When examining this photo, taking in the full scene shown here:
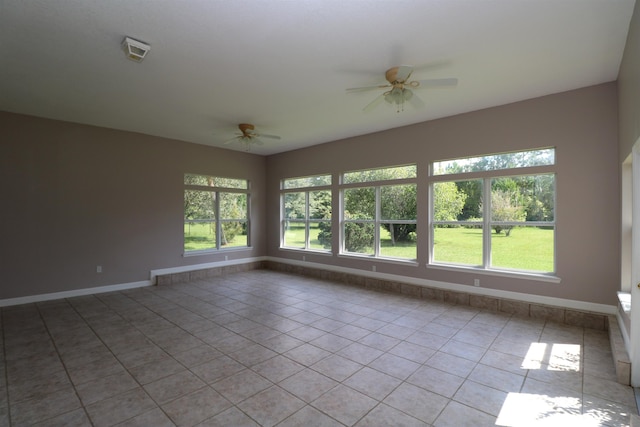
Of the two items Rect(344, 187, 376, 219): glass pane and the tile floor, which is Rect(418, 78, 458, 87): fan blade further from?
Rect(344, 187, 376, 219): glass pane

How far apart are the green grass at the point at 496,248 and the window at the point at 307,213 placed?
1679mm

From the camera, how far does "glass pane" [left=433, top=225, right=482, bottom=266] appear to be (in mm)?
4738

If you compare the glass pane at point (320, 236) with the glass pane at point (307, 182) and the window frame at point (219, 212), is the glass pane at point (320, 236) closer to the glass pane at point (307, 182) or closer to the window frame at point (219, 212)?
the glass pane at point (307, 182)

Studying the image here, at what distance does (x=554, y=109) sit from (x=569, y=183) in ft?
3.27

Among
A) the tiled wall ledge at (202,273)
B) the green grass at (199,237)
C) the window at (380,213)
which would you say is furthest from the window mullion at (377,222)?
the green grass at (199,237)

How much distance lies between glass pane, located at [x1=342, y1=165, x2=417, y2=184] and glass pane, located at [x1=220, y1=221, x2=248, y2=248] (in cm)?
298

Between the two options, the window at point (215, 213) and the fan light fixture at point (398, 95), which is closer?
the fan light fixture at point (398, 95)

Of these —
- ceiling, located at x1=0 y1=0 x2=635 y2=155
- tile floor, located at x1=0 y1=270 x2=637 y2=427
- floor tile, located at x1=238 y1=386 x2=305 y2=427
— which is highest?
ceiling, located at x1=0 y1=0 x2=635 y2=155

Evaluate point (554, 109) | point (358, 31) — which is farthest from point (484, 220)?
point (358, 31)

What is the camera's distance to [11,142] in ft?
15.0

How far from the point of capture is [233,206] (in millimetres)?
7445

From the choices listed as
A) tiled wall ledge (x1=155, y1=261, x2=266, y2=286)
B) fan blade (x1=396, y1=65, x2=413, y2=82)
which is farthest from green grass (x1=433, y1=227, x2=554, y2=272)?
tiled wall ledge (x1=155, y1=261, x2=266, y2=286)

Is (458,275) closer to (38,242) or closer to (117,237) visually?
(117,237)

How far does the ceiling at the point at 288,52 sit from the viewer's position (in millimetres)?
2318
